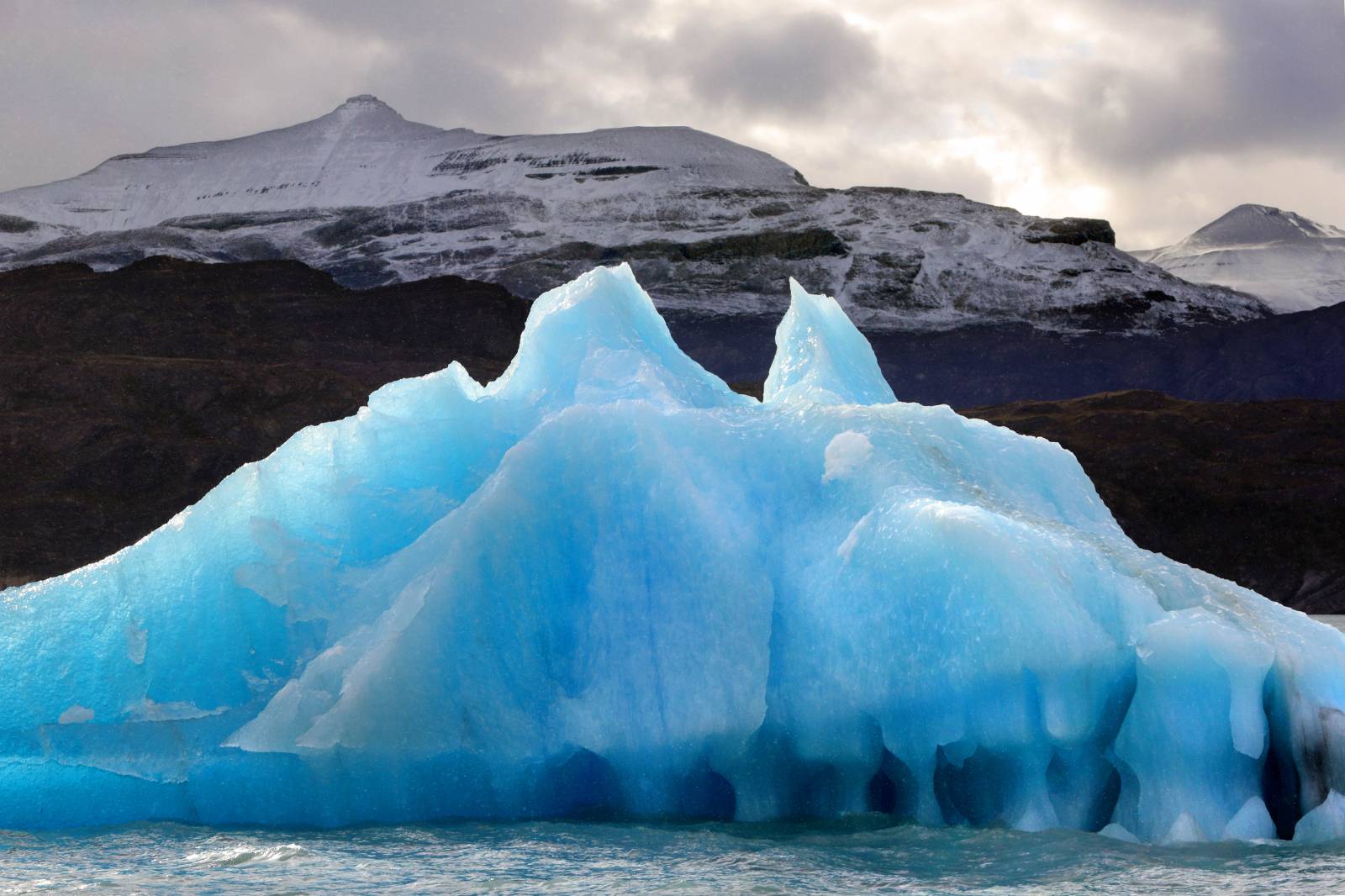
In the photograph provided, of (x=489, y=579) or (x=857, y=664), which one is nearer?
(x=857, y=664)

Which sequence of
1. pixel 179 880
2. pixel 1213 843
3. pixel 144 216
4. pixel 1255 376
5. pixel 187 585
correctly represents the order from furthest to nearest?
pixel 144 216 < pixel 1255 376 < pixel 187 585 < pixel 1213 843 < pixel 179 880

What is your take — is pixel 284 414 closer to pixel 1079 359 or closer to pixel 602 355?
pixel 602 355

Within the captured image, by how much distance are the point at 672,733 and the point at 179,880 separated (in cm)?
241

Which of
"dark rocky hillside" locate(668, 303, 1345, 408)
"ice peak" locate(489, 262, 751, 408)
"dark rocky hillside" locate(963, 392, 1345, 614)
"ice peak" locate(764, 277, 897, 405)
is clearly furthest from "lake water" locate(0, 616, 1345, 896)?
"dark rocky hillside" locate(668, 303, 1345, 408)

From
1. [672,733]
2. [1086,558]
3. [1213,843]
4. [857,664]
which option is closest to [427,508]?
[672,733]

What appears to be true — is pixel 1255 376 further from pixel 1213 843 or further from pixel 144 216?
pixel 144 216

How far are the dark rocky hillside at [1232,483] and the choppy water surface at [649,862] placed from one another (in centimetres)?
3299

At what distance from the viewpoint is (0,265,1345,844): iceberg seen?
22.0 ft

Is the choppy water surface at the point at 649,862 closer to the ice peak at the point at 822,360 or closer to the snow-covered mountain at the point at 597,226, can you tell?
the ice peak at the point at 822,360

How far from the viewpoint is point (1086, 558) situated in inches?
281

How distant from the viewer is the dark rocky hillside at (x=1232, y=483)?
3856 cm

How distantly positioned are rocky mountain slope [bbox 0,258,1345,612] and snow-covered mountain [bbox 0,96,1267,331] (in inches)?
696

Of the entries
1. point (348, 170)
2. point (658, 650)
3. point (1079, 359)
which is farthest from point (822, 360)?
point (348, 170)

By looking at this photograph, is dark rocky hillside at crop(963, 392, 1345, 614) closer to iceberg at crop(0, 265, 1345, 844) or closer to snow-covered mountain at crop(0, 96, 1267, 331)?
snow-covered mountain at crop(0, 96, 1267, 331)
